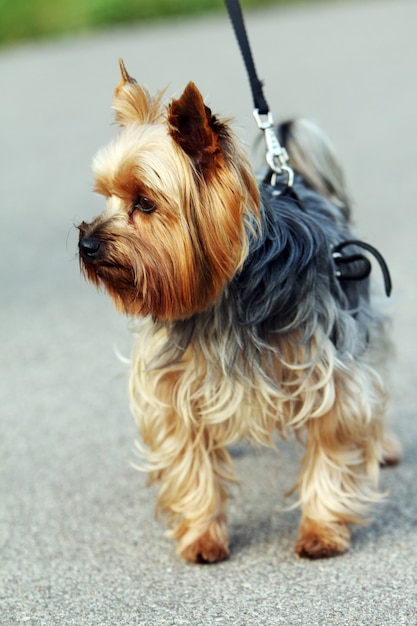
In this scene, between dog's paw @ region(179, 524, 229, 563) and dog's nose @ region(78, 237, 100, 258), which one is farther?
dog's paw @ region(179, 524, 229, 563)

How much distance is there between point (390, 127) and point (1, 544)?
25.1 ft

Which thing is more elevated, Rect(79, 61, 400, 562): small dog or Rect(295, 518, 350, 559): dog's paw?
Rect(79, 61, 400, 562): small dog

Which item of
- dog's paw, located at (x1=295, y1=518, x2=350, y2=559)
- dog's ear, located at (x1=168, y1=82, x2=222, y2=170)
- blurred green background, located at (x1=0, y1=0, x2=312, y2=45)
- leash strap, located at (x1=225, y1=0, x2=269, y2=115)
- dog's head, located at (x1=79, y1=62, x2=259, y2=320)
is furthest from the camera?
blurred green background, located at (x1=0, y1=0, x2=312, y2=45)

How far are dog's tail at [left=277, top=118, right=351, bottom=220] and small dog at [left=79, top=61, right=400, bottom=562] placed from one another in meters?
0.20

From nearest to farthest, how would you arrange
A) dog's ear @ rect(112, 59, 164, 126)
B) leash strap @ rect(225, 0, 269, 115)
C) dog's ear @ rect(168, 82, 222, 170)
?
dog's ear @ rect(168, 82, 222, 170)
dog's ear @ rect(112, 59, 164, 126)
leash strap @ rect(225, 0, 269, 115)

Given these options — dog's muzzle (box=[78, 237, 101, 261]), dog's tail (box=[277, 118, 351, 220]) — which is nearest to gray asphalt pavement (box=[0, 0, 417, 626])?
dog's tail (box=[277, 118, 351, 220])

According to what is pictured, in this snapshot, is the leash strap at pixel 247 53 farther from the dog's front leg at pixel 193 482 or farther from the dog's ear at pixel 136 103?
the dog's front leg at pixel 193 482

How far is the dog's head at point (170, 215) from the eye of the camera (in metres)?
3.15

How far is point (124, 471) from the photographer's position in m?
4.53

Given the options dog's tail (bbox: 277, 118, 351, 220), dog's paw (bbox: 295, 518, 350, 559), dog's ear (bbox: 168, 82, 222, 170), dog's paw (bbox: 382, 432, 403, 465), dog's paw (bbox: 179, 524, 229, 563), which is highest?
dog's ear (bbox: 168, 82, 222, 170)

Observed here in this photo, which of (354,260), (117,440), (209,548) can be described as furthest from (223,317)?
(117,440)

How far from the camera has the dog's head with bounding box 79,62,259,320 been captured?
3152 millimetres

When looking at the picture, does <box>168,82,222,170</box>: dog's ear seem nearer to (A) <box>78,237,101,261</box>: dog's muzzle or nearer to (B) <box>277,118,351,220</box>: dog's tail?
(A) <box>78,237,101,261</box>: dog's muzzle

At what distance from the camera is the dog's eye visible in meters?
3.24
